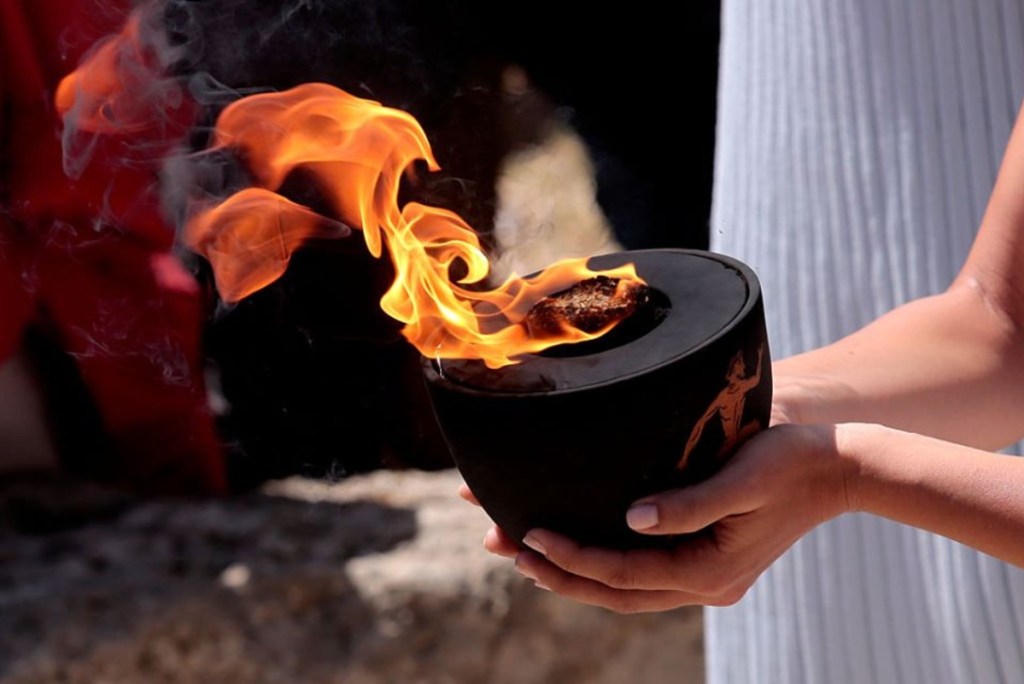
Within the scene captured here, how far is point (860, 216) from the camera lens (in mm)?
1866


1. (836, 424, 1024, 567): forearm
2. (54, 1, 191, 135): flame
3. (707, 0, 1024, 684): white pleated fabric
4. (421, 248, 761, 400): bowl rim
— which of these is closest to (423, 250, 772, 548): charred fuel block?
(421, 248, 761, 400): bowl rim

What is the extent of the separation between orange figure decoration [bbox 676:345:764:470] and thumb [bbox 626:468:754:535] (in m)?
0.03

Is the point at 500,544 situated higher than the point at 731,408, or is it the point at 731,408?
the point at 731,408

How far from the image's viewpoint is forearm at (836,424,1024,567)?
43.7 inches

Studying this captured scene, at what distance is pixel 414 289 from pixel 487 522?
1.44 metres

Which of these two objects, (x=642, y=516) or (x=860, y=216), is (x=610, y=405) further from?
(x=860, y=216)

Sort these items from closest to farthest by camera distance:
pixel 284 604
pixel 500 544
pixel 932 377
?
1. pixel 500 544
2. pixel 932 377
3. pixel 284 604

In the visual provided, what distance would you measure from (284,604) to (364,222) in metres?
1.25

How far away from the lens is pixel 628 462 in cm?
109

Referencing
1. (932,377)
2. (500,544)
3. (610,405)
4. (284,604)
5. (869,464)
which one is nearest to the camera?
(610,405)

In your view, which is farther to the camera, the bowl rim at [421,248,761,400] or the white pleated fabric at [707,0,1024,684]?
the white pleated fabric at [707,0,1024,684]

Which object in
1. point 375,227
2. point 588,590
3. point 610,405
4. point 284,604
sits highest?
point 375,227

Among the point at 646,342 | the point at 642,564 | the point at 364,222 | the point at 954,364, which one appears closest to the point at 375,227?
the point at 364,222

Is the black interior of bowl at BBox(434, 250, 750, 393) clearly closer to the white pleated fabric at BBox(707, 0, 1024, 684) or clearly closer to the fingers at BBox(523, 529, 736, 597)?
the fingers at BBox(523, 529, 736, 597)
